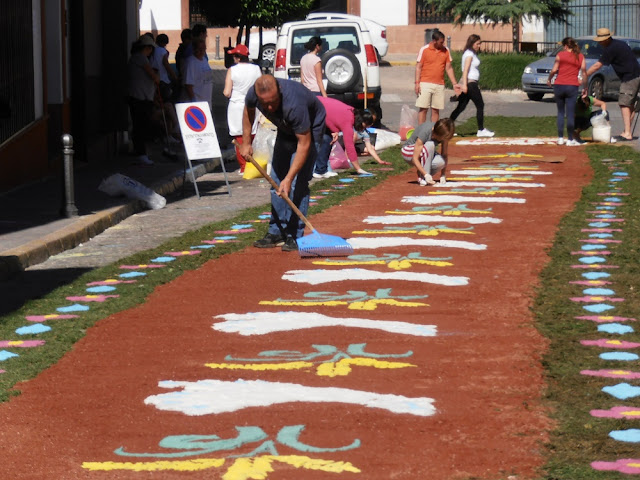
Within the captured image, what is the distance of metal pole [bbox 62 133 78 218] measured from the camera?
12.4 meters

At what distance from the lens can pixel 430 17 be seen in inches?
2039

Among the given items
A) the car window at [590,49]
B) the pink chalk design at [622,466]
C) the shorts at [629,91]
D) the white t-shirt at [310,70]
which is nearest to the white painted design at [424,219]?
the white t-shirt at [310,70]

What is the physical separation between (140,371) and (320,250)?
3.51m

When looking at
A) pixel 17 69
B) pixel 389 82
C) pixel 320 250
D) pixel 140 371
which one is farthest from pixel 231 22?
pixel 140 371

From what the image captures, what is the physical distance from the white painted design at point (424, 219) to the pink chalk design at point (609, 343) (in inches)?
193

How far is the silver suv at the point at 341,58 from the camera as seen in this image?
2065cm

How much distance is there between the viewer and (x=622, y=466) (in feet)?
16.3

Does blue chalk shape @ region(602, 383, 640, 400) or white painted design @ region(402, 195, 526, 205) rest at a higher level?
white painted design @ region(402, 195, 526, 205)

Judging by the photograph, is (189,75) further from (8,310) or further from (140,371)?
(140,371)

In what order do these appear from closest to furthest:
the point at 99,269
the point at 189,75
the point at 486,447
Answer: the point at 486,447
the point at 99,269
the point at 189,75

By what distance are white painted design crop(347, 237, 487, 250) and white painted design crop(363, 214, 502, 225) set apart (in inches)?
39.7

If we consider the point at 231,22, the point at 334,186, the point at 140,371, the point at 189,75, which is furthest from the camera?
the point at 231,22

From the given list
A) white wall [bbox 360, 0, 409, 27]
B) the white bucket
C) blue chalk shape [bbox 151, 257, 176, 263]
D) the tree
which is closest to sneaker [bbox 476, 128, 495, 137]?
the white bucket

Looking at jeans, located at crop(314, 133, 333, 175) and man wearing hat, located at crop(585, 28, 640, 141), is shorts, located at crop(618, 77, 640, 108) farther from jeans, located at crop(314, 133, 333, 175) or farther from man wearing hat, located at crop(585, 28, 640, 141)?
jeans, located at crop(314, 133, 333, 175)
